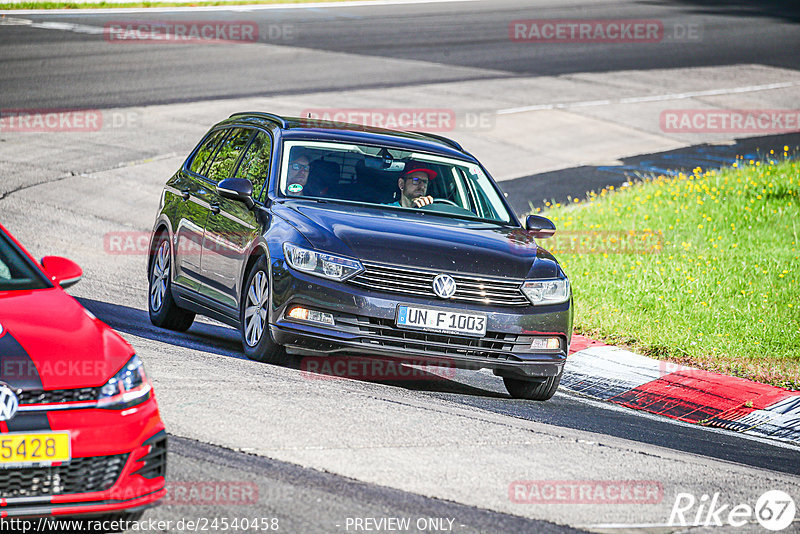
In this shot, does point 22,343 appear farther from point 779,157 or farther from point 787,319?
point 779,157

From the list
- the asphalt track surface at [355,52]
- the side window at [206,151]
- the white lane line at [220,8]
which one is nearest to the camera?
the side window at [206,151]

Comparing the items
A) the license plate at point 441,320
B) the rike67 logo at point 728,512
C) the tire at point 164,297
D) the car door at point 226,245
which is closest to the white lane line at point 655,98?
the tire at point 164,297

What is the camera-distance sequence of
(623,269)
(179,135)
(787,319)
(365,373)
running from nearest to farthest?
(365,373), (787,319), (623,269), (179,135)

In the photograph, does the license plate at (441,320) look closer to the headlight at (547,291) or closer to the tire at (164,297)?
the headlight at (547,291)

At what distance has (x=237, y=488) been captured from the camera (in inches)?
223

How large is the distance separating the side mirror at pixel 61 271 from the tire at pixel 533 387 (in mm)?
3743

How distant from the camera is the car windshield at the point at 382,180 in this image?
927 centimetres

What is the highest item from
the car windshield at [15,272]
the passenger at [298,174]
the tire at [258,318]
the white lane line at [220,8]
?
the white lane line at [220,8]

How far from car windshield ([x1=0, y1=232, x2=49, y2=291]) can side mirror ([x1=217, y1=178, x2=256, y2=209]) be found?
3.18 meters

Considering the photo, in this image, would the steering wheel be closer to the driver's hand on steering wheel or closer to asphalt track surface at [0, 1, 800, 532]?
the driver's hand on steering wheel

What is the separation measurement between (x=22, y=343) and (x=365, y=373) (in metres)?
4.29

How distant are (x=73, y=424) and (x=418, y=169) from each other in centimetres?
523

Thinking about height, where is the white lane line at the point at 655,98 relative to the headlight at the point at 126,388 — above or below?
below

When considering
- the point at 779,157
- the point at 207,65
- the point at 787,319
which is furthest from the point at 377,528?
the point at 207,65
